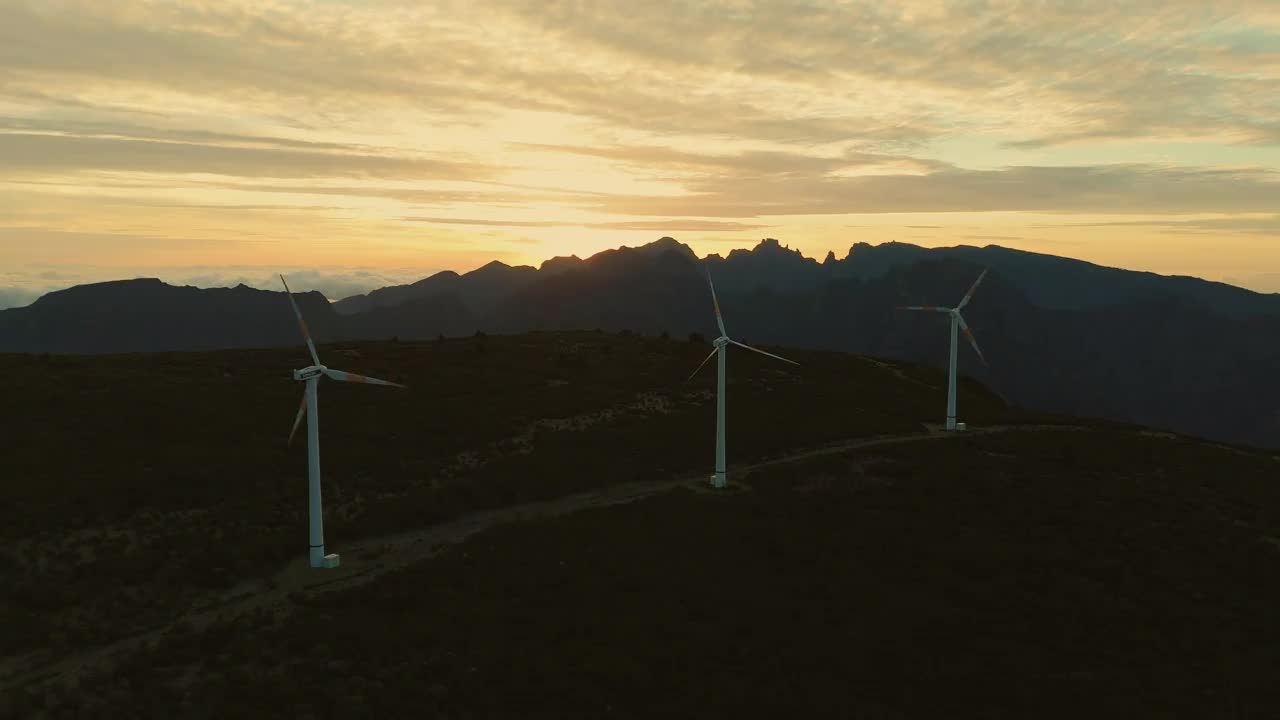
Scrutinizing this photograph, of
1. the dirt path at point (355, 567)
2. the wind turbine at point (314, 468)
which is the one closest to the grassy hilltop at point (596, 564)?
the dirt path at point (355, 567)

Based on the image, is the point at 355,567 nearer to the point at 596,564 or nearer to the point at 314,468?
the point at 314,468

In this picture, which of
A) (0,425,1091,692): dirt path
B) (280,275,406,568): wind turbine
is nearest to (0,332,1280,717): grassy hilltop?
(0,425,1091,692): dirt path

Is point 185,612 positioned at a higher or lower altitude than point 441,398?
lower

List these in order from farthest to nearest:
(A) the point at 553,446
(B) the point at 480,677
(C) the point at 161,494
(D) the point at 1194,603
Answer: (A) the point at 553,446, (C) the point at 161,494, (D) the point at 1194,603, (B) the point at 480,677

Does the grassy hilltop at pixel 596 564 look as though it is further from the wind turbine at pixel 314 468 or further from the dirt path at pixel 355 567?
the wind turbine at pixel 314 468

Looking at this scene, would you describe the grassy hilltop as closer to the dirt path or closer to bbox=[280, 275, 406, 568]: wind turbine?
the dirt path

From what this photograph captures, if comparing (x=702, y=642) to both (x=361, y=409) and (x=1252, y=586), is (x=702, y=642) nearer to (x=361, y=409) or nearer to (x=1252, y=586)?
(x=1252, y=586)

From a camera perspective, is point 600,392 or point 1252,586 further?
point 600,392

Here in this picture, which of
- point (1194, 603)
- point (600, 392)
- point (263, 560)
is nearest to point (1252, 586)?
point (1194, 603)
